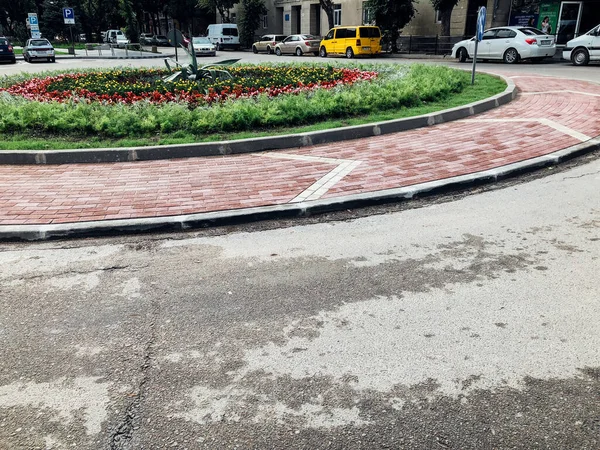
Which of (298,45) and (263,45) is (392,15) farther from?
(263,45)

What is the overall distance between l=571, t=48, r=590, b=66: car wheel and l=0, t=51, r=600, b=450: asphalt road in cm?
1937

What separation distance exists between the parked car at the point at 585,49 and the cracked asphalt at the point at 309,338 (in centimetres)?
1924

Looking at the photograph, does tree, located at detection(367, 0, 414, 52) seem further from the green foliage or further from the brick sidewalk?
the brick sidewalk

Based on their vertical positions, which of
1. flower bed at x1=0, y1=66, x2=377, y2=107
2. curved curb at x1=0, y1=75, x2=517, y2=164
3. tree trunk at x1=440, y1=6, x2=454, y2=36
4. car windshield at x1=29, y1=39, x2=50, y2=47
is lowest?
curved curb at x1=0, y1=75, x2=517, y2=164

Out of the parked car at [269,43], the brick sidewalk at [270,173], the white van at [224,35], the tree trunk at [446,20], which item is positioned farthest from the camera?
the white van at [224,35]

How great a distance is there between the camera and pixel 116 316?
3.89 meters

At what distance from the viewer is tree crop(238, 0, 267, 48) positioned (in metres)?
48.7

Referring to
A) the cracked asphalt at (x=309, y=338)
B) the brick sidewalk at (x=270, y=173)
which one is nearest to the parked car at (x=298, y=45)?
the brick sidewalk at (x=270, y=173)

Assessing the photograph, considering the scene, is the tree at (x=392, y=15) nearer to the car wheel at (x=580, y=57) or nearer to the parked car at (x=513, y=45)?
the parked car at (x=513, y=45)

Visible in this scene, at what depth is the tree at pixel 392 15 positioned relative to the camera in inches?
1277

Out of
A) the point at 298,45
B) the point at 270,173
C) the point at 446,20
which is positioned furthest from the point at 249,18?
the point at 270,173

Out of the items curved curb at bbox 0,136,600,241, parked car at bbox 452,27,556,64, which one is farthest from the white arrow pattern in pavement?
parked car at bbox 452,27,556,64

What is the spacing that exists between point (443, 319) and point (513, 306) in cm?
57

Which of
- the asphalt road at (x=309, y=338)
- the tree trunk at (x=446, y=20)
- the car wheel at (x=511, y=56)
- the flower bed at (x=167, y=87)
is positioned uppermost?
the tree trunk at (x=446, y=20)
